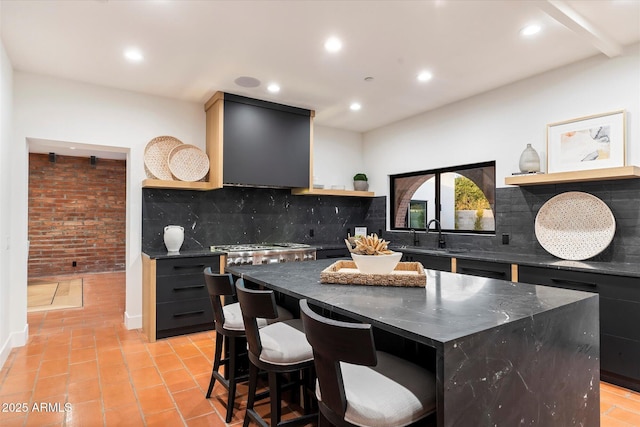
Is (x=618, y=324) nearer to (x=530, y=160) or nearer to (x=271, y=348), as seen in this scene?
(x=530, y=160)

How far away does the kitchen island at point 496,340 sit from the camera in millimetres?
1042

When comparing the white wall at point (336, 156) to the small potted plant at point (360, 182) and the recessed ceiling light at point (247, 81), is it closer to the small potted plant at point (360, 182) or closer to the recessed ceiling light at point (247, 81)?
the small potted plant at point (360, 182)

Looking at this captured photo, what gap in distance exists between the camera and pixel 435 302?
1449mm

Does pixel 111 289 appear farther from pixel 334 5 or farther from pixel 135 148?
pixel 334 5

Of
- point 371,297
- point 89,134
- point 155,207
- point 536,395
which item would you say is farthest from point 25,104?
point 536,395

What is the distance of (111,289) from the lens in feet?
19.0

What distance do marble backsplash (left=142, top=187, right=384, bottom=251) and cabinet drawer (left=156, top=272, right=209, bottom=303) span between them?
0.63m

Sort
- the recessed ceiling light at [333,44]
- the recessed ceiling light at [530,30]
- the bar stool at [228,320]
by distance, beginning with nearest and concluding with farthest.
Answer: the bar stool at [228,320] < the recessed ceiling light at [530,30] < the recessed ceiling light at [333,44]

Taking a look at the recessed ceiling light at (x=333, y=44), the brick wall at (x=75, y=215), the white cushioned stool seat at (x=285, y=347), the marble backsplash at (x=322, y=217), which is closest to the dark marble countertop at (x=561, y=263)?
the marble backsplash at (x=322, y=217)

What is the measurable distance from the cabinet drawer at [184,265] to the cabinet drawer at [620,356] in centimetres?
338

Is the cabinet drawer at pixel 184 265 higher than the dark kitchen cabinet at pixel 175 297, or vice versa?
the cabinet drawer at pixel 184 265

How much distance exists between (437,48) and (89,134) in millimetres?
3483

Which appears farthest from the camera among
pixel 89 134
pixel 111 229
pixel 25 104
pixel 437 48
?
pixel 111 229

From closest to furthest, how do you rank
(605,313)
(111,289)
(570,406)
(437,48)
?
(570,406)
(605,313)
(437,48)
(111,289)
